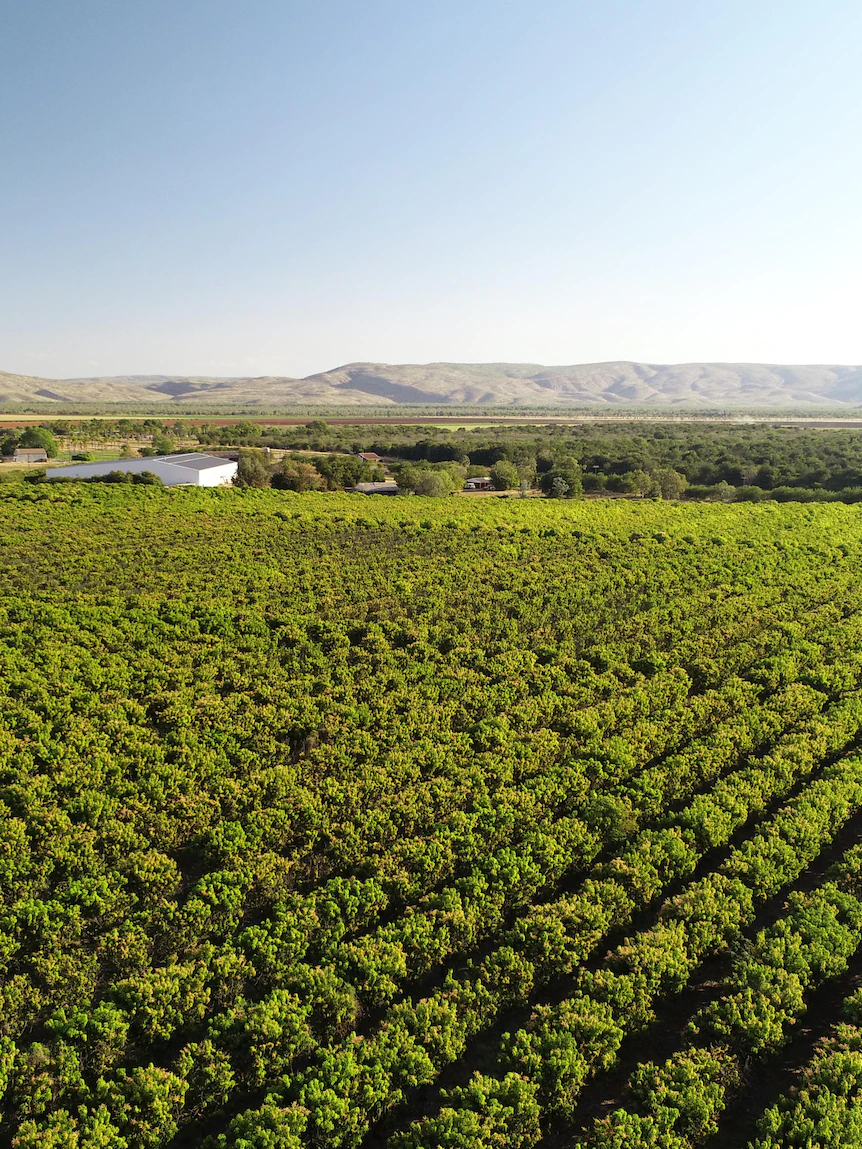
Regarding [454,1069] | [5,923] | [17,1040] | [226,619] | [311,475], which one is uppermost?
[311,475]

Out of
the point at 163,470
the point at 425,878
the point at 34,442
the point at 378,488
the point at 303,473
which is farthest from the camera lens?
the point at 34,442

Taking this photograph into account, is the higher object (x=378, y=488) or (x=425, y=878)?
(x=378, y=488)

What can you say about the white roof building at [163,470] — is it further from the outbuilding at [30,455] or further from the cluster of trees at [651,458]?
the cluster of trees at [651,458]

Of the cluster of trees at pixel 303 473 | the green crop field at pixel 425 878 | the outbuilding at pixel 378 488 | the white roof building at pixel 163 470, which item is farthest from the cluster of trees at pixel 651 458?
the green crop field at pixel 425 878

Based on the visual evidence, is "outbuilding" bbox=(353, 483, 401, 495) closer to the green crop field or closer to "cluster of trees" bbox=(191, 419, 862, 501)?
"cluster of trees" bbox=(191, 419, 862, 501)

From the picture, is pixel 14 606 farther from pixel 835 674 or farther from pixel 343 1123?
pixel 835 674

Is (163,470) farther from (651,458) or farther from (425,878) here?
(651,458)

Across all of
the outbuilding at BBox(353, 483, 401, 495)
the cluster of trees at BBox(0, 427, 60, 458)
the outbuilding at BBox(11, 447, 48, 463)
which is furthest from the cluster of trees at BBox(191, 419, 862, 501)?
the outbuilding at BBox(11, 447, 48, 463)

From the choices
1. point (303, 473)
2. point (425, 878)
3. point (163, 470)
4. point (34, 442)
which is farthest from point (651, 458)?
point (34, 442)

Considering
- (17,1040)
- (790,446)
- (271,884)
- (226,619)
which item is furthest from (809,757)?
(790,446)
